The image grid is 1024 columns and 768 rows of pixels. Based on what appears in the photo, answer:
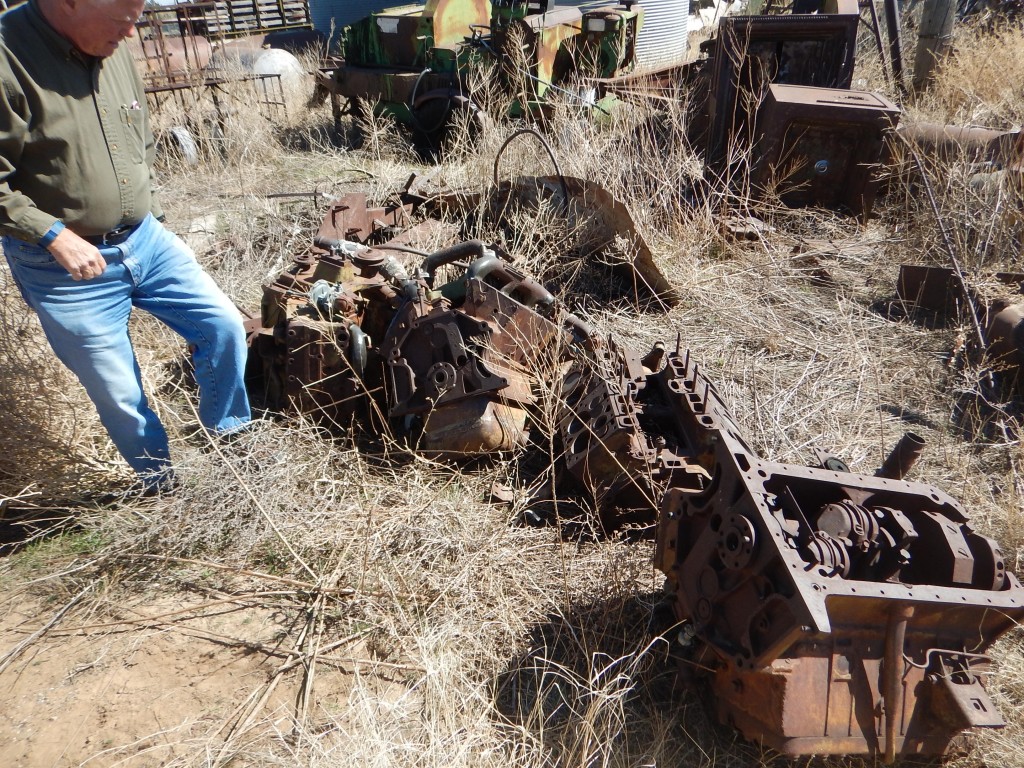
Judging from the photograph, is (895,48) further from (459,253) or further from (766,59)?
(459,253)

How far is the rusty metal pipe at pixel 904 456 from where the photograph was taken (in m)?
2.51

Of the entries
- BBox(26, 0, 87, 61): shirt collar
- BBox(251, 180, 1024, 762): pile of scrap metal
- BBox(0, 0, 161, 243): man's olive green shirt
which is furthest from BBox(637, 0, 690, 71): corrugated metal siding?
BBox(26, 0, 87, 61): shirt collar

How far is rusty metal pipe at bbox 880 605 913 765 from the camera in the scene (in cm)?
203

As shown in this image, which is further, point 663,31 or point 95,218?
point 663,31

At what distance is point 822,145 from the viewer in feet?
19.9

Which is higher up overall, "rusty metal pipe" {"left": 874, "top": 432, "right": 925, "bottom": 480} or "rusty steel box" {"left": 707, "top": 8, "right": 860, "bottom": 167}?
"rusty steel box" {"left": 707, "top": 8, "right": 860, "bottom": 167}

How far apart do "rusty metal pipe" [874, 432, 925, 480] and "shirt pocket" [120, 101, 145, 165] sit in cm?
301

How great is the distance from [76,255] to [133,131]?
1.96 feet

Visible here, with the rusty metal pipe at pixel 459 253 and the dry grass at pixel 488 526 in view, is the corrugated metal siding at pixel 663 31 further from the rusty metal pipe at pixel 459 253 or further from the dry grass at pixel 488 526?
the rusty metal pipe at pixel 459 253

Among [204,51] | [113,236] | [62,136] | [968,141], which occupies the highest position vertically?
[204,51]

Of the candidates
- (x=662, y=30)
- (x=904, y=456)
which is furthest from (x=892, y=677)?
(x=662, y=30)

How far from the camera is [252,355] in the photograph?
380 centimetres

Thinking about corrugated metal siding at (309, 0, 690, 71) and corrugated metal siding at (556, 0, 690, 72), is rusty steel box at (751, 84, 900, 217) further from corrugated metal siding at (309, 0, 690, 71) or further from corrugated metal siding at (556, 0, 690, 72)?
corrugated metal siding at (556, 0, 690, 72)

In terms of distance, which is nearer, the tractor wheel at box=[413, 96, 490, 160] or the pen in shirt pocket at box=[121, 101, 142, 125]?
the pen in shirt pocket at box=[121, 101, 142, 125]
